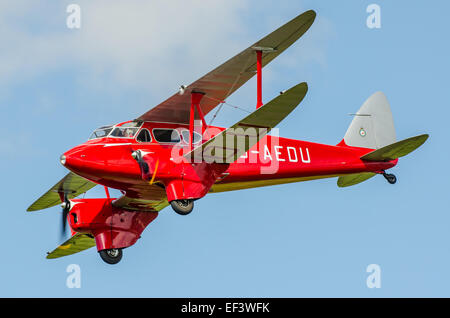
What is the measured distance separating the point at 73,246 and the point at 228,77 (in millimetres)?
8096

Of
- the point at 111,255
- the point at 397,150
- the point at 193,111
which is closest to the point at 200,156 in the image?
the point at 193,111

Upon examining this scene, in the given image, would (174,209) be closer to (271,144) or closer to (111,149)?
(111,149)

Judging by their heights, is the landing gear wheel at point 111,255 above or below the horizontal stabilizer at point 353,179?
below

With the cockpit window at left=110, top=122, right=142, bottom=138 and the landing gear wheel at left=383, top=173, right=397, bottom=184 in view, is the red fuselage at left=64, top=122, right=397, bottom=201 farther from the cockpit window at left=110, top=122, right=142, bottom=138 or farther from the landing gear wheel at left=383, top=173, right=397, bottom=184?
the landing gear wheel at left=383, top=173, right=397, bottom=184

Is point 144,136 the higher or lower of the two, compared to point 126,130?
lower

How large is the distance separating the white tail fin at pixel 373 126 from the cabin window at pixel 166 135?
6050 millimetres

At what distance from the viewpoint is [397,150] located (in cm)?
2409

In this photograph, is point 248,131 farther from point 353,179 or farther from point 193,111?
point 353,179

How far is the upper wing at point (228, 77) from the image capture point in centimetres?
2128

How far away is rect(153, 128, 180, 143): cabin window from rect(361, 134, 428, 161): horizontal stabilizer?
601 centimetres

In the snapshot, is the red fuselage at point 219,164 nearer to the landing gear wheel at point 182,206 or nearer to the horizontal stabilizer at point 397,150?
the horizontal stabilizer at point 397,150

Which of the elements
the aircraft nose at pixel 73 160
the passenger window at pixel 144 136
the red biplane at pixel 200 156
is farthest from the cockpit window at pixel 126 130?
the aircraft nose at pixel 73 160

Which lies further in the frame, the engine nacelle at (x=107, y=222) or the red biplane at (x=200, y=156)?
the engine nacelle at (x=107, y=222)

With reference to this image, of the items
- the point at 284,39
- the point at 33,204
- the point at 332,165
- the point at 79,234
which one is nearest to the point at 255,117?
the point at 284,39
